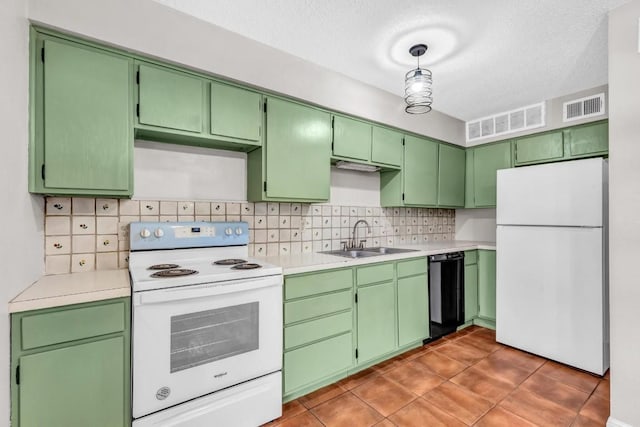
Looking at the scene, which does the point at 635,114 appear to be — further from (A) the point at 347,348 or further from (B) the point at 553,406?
(A) the point at 347,348

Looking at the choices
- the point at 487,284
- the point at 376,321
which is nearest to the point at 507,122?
the point at 487,284

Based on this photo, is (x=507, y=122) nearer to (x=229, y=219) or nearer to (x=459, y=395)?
(x=459, y=395)

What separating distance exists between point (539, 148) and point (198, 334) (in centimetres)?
363

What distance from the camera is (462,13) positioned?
1.78 metres

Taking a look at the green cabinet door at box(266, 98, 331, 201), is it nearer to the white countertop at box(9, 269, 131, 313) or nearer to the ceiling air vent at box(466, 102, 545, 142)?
the white countertop at box(9, 269, 131, 313)

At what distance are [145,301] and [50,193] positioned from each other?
76cm

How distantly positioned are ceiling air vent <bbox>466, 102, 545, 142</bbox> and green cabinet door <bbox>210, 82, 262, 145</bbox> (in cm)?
281

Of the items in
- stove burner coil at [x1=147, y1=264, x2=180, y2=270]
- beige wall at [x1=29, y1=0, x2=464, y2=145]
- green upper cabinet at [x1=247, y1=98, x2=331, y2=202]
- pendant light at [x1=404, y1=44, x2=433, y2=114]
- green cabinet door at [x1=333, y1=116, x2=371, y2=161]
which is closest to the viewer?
beige wall at [x1=29, y1=0, x2=464, y2=145]

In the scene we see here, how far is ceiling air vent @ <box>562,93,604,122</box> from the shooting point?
9.15 feet

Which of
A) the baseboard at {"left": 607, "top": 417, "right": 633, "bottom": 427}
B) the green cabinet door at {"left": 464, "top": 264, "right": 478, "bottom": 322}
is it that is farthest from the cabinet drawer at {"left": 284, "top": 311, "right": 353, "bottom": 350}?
the green cabinet door at {"left": 464, "top": 264, "right": 478, "bottom": 322}

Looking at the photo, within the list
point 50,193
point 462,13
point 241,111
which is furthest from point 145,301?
point 462,13

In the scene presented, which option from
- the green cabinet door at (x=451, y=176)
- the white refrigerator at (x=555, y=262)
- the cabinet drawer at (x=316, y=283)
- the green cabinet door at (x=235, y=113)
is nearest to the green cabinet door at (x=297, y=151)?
the green cabinet door at (x=235, y=113)

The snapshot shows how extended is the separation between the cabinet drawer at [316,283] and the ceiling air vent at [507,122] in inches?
103

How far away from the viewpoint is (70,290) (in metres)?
1.39
